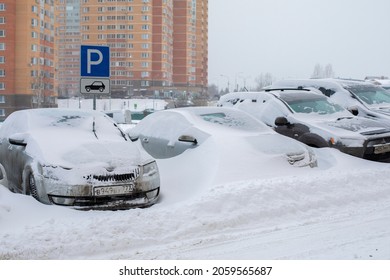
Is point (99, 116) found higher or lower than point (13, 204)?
higher

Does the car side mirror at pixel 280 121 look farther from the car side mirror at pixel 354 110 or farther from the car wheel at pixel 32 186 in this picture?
the car wheel at pixel 32 186

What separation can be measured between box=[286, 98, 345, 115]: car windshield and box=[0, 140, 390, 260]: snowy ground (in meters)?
2.92

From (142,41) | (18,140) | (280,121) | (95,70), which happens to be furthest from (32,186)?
(142,41)

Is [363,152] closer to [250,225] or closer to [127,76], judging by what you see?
[250,225]

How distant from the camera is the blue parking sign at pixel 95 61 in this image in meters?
8.99

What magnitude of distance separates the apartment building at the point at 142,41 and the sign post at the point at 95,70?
228 feet

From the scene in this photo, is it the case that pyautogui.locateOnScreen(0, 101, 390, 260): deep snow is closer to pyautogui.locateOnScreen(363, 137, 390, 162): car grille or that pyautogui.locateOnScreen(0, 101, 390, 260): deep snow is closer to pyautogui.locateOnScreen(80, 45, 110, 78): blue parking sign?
pyautogui.locateOnScreen(363, 137, 390, 162): car grille

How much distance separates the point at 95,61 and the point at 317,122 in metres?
4.39

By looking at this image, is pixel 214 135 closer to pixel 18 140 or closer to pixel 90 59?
pixel 90 59

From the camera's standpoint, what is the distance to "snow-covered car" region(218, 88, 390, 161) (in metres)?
9.10

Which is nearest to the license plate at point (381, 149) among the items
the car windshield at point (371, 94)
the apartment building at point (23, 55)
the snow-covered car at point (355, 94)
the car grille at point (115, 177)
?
the snow-covered car at point (355, 94)

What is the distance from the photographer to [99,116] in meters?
8.00

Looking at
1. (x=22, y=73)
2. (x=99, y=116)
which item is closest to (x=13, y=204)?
(x=99, y=116)

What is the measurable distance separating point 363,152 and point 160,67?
73592mm
